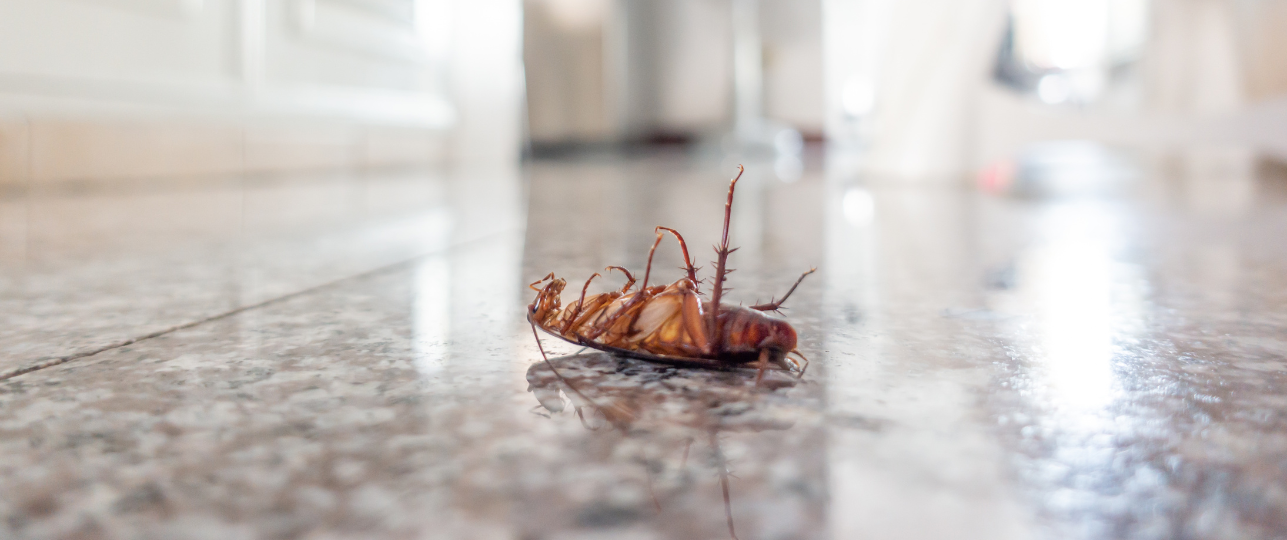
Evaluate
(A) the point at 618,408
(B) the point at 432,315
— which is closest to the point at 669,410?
(A) the point at 618,408

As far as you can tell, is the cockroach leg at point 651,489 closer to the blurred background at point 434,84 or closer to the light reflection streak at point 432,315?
the light reflection streak at point 432,315

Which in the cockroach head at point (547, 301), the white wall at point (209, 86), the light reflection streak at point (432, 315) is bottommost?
the light reflection streak at point (432, 315)

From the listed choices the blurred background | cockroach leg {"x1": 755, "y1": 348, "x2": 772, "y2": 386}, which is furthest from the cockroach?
the blurred background

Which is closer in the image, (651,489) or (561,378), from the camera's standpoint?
(651,489)

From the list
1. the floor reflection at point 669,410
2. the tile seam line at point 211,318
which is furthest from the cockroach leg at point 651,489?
the tile seam line at point 211,318

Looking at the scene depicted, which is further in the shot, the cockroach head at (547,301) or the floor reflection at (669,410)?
the cockroach head at (547,301)

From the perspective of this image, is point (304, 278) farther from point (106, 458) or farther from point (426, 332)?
point (106, 458)

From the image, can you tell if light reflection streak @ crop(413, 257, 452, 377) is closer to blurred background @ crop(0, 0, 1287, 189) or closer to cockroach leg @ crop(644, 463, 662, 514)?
cockroach leg @ crop(644, 463, 662, 514)

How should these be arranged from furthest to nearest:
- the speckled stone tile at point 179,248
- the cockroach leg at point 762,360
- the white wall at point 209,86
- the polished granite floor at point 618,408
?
the white wall at point 209,86 → the speckled stone tile at point 179,248 → the cockroach leg at point 762,360 → the polished granite floor at point 618,408

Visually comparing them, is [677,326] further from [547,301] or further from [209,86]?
[209,86]
